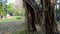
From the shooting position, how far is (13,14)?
4012 centimetres

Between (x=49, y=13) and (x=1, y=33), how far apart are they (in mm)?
4810

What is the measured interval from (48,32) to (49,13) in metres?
0.93

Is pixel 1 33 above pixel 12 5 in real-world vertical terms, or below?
below

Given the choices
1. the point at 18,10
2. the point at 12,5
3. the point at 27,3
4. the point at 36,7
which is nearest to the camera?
the point at 36,7

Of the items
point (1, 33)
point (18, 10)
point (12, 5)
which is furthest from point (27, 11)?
point (12, 5)

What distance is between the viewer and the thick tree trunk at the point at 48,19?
853 cm

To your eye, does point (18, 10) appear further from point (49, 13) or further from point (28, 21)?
point (49, 13)

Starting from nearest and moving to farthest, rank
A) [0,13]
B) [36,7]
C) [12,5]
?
[36,7] < [0,13] < [12,5]

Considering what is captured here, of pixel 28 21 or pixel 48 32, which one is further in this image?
pixel 28 21

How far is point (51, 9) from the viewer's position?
8523 millimetres

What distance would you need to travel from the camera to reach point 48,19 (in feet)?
28.5

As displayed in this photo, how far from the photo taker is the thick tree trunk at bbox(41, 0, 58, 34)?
28.0 feet

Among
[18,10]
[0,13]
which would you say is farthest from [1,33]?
[18,10]

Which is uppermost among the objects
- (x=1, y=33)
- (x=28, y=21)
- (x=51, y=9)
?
(x=51, y=9)
